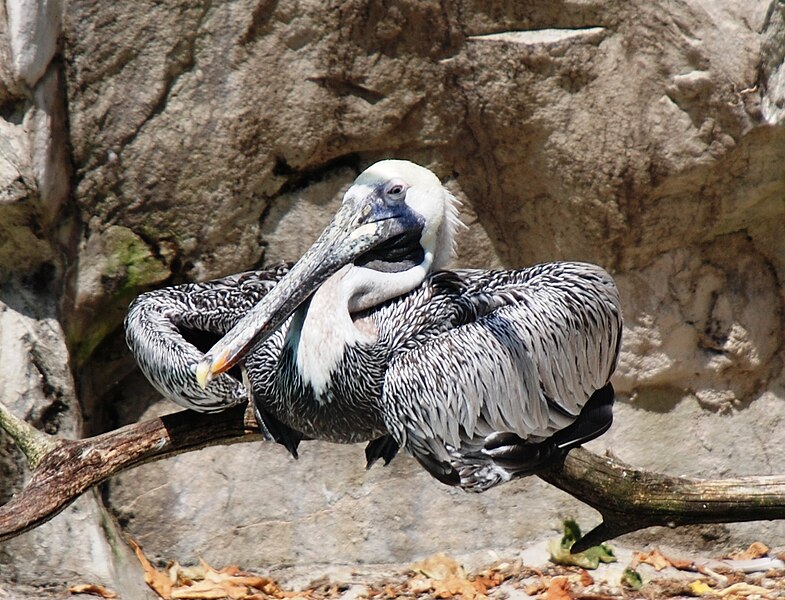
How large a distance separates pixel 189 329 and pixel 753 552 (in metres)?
2.92

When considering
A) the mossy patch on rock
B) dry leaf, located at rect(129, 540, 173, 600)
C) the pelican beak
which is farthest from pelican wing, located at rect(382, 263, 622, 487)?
dry leaf, located at rect(129, 540, 173, 600)

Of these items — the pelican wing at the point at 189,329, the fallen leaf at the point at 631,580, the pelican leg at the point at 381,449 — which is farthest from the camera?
the fallen leaf at the point at 631,580

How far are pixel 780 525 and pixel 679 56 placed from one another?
221 centimetres

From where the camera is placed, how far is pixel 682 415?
530 cm

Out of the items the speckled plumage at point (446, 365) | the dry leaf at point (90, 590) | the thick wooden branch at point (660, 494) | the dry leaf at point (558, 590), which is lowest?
the dry leaf at point (558, 590)

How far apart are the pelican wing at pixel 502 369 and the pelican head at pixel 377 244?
157mm

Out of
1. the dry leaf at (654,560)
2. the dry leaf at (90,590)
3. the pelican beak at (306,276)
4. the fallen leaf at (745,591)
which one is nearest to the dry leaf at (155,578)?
the dry leaf at (90,590)

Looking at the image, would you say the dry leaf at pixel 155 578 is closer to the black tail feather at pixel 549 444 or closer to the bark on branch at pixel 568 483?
the bark on branch at pixel 568 483

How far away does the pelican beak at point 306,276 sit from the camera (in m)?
3.29

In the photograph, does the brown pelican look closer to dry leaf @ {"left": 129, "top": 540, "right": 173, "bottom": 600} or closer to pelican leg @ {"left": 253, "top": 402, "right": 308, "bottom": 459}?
pelican leg @ {"left": 253, "top": 402, "right": 308, "bottom": 459}

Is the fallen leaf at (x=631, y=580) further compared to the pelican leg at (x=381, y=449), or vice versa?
the fallen leaf at (x=631, y=580)

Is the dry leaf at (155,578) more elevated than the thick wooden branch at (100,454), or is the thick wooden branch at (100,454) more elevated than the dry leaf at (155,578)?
the thick wooden branch at (100,454)

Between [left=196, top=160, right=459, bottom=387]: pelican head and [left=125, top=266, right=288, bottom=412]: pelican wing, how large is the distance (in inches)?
8.4

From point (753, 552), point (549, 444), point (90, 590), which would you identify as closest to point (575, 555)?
point (753, 552)
